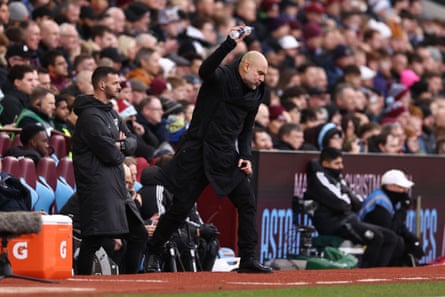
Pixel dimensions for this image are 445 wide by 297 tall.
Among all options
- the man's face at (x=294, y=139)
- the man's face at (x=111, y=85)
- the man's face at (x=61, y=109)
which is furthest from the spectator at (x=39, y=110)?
the man's face at (x=294, y=139)

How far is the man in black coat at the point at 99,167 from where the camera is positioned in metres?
11.4

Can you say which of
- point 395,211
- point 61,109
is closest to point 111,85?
point 61,109

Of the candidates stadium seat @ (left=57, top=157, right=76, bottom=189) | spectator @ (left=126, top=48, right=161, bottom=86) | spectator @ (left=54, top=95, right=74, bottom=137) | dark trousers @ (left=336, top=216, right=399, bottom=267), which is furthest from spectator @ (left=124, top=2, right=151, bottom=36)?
stadium seat @ (left=57, top=157, right=76, bottom=189)

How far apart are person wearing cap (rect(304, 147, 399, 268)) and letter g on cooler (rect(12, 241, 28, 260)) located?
18.6 ft

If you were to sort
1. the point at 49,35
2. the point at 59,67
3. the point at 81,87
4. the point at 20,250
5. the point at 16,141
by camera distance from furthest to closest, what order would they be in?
the point at 49,35, the point at 59,67, the point at 81,87, the point at 16,141, the point at 20,250

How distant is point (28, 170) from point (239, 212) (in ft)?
7.80

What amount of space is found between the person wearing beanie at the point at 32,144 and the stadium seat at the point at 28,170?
0.28 meters

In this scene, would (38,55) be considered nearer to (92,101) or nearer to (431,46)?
(92,101)

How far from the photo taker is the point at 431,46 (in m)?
28.4

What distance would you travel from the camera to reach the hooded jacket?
37.3 ft

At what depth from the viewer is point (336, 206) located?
15.4 metres

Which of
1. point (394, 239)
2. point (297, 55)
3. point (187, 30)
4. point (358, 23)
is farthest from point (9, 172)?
point (358, 23)

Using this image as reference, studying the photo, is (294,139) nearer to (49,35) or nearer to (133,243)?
(49,35)

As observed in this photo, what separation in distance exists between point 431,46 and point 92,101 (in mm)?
17756
